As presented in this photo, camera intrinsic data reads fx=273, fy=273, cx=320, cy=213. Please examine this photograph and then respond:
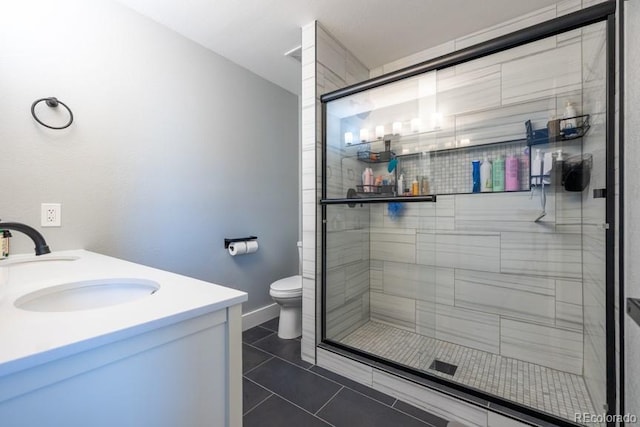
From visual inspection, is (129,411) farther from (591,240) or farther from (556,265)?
(556,265)

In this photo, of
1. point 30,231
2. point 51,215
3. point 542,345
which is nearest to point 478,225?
point 542,345

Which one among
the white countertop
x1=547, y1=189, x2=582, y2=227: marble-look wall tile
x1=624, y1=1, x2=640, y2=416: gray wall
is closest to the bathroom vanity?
the white countertop

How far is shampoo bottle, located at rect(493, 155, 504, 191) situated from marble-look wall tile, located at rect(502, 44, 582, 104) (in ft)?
1.34

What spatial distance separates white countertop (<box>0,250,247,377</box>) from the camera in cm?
47

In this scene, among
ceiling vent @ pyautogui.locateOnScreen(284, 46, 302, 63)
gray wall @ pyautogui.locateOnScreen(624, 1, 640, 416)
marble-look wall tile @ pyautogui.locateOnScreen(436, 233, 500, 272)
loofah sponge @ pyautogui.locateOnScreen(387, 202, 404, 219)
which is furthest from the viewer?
loofah sponge @ pyautogui.locateOnScreen(387, 202, 404, 219)

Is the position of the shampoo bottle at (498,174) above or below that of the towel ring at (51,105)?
below

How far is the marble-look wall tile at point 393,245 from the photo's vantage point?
2.26 meters

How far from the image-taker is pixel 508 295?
1.90 meters

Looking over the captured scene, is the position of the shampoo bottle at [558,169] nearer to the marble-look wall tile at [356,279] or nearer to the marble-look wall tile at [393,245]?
the marble-look wall tile at [393,245]

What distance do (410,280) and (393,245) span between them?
1.04 feet

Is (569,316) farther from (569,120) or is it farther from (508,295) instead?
(569,120)

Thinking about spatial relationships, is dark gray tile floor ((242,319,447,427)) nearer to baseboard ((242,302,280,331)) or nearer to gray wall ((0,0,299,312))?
baseboard ((242,302,280,331))

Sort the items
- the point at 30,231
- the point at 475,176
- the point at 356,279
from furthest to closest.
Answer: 1. the point at 356,279
2. the point at 475,176
3. the point at 30,231

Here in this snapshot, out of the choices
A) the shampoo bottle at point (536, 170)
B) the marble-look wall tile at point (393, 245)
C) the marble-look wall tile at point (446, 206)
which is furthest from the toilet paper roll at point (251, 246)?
the shampoo bottle at point (536, 170)
